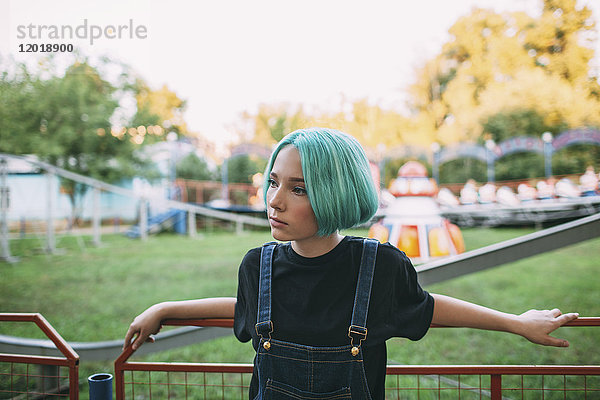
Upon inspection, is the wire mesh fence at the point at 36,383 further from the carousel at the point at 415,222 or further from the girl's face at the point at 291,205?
the carousel at the point at 415,222

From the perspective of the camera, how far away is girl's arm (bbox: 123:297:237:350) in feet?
2.76

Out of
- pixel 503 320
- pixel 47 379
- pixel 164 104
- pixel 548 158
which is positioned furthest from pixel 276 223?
pixel 164 104

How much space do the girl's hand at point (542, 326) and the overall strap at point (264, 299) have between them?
407 millimetres

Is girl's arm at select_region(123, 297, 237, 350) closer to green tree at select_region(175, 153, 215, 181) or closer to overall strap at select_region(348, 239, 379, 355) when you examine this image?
overall strap at select_region(348, 239, 379, 355)

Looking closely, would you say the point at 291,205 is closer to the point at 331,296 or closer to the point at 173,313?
the point at 331,296

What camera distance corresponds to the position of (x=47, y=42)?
2.26 meters

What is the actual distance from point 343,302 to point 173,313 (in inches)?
13.1

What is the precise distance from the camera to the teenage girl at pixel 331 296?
71 cm

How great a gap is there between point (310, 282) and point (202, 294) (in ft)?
10.1

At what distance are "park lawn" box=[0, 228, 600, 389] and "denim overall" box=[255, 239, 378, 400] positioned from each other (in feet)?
5.60

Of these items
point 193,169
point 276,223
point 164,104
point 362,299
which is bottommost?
point 362,299

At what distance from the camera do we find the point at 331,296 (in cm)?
73

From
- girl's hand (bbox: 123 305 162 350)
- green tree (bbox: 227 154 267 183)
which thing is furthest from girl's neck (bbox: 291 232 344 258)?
green tree (bbox: 227 154 267 183)

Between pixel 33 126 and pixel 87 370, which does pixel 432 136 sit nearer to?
pixel 33 126
